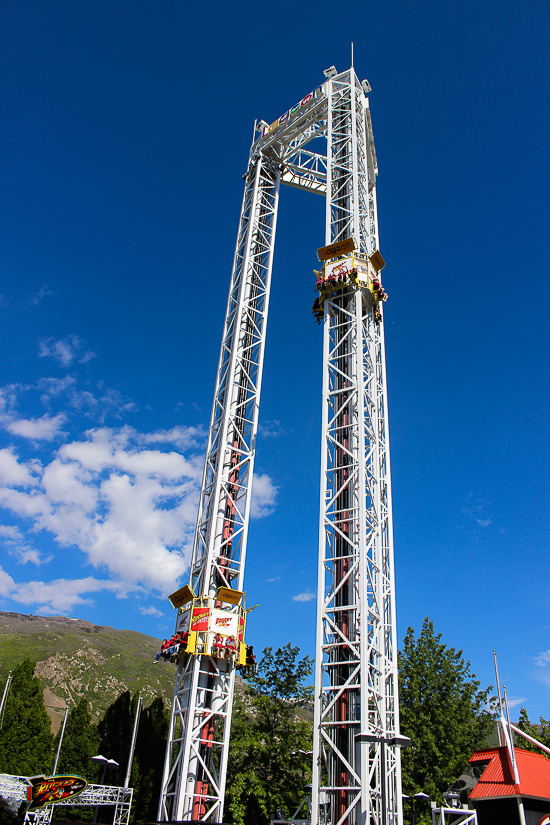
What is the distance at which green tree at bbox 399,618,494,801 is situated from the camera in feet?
104

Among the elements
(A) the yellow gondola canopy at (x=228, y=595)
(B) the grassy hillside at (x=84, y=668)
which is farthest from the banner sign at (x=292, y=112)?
(B) the grassy hillside at (x=84, y=668)

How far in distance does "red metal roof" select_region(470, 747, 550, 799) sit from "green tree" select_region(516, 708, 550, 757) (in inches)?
901

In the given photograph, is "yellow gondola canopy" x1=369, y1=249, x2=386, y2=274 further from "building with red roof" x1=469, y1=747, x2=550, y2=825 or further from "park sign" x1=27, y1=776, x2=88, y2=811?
"park sign" x1=27, y1=776, x2=88, y2=811

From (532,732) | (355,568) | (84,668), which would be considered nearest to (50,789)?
(355,568)

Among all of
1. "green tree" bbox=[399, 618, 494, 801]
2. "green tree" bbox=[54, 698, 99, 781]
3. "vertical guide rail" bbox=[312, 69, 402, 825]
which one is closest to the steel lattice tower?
"vertical guide rail" bbox=[312, 69, 402, 825]

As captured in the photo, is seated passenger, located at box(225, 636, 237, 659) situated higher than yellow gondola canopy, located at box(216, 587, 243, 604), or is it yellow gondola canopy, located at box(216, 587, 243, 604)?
yellow gondola canopy, located at box(216, 587, 243, 604)

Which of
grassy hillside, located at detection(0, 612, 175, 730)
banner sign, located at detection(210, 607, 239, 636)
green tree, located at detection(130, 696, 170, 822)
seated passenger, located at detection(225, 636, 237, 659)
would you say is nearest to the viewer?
seated passenger, located at detection(225, 636, 237, 659)

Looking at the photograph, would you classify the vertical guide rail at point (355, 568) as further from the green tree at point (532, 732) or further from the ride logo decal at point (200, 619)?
the green tree at point (532, 732)

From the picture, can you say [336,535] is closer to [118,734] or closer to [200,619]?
[200,619]

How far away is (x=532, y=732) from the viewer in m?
40.2

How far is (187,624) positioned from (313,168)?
34.6 metres

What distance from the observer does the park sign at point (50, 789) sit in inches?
861

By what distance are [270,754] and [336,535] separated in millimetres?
14279

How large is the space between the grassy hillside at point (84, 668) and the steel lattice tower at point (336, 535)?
72.4 m
